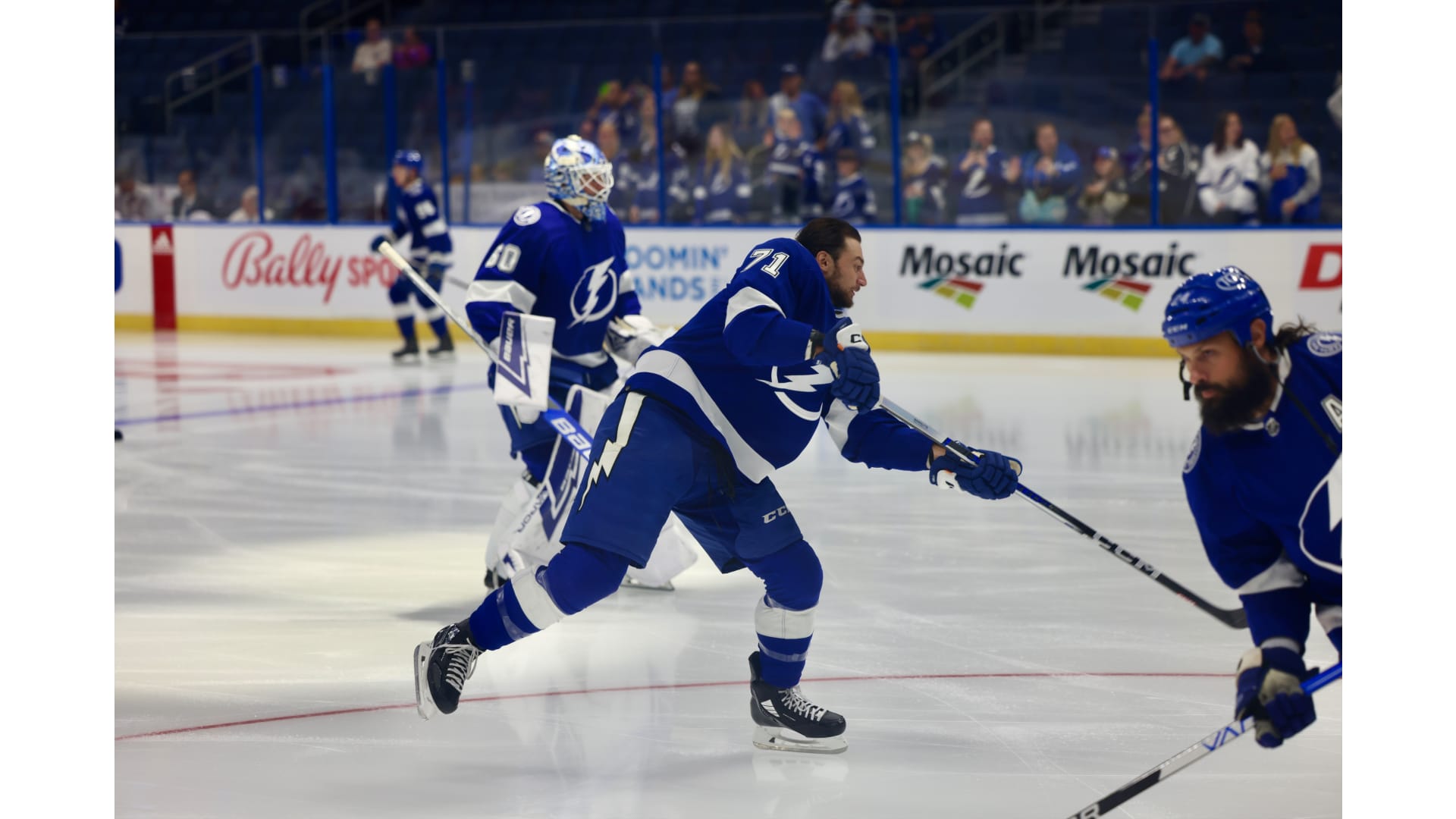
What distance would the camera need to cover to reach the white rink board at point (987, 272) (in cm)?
1076

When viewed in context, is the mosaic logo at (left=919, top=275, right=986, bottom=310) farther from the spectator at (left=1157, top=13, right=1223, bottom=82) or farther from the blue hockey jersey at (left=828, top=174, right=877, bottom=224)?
the spectator at (left=1157, top=13, right=1223, bottom=82)

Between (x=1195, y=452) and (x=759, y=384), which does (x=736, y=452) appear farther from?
(x=1195, y=452)

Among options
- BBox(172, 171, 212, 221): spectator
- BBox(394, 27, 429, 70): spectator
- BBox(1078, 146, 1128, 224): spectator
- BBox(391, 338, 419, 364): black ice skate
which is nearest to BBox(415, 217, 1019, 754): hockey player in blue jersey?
BBox(1078, 146, 1128, 224): spectator

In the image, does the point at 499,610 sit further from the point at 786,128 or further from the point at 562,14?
the point at 562,14

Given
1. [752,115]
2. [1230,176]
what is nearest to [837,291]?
[1230,176]

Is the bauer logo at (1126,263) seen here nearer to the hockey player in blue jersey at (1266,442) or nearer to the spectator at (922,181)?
the spectator at (922,181)

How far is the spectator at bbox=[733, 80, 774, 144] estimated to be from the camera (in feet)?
40.5

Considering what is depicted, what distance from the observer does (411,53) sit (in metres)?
13.8

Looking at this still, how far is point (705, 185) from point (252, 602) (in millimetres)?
7912

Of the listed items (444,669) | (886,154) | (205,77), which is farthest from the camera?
(205,77)

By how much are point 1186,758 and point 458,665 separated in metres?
1.44

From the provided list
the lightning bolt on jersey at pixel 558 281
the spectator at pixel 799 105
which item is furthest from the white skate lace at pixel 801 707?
the spectator at pixel 799 105

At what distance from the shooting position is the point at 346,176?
1378cm
